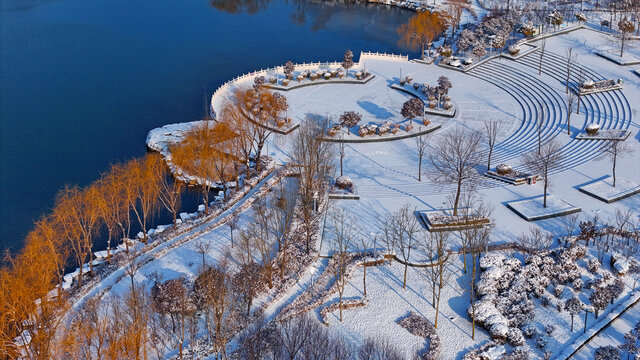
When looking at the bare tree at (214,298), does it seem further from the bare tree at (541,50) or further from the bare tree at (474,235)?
the bare tree at (541,50)

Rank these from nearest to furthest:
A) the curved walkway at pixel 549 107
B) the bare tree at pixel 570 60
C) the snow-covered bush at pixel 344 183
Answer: the snow-covered bush at pixel 344 183 → the curved walkway at pixel 549 107 → the bare tree at pixel 570 60

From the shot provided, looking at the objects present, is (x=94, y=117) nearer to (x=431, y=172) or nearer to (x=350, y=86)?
(x=350, y=86)

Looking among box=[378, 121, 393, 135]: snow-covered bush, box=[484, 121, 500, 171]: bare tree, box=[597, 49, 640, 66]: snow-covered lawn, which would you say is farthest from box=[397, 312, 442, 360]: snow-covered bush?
box=[597, 49, 640, 66]: snow-covered lawn

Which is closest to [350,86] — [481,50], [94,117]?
[481,50]

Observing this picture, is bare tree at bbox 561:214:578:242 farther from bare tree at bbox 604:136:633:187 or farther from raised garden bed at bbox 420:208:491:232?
bare tree at bbox 604:136:633:187

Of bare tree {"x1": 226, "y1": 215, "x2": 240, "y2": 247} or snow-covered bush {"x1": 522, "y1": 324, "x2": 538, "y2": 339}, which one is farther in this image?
bare tree {"x1": 226, "y1": 215, "x2": 240, "y2": 247}

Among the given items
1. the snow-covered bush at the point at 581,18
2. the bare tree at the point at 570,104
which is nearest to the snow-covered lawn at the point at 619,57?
the bare tree at the point at 570,104
